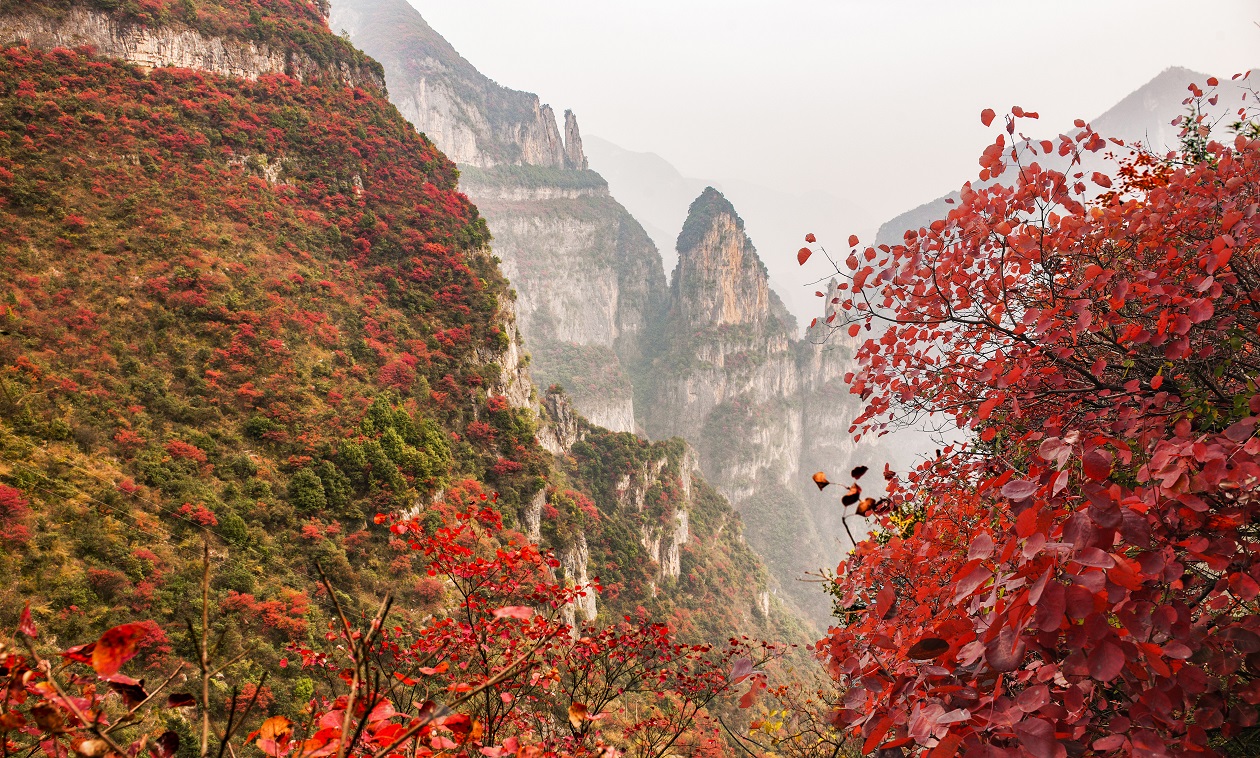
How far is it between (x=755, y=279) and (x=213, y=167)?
83.2 meters

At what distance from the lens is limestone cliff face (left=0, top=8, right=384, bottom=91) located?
1839 centimetres

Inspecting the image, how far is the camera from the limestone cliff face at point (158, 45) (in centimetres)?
1839

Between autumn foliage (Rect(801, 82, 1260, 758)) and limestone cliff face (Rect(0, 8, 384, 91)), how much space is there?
28.4 metres

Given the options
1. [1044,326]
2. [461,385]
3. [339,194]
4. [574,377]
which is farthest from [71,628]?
[574,377]

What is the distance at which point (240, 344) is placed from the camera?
49.5 feet

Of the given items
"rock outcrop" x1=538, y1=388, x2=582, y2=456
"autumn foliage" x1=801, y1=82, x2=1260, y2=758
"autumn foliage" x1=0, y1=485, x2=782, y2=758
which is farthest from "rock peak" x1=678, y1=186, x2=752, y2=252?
"autumn foliage" x1=801, y1=82, x2=1260, y2=758

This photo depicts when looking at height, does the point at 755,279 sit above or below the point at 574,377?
above

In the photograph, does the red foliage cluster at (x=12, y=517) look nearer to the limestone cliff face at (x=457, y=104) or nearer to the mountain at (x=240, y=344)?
the mountain at (x=240, y=344)

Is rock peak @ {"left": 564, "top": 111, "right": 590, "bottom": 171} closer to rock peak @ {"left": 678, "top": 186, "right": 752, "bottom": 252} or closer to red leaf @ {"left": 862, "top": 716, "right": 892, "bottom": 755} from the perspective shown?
rock peak @ {"left": 678, "top": 186, "right": 752, "bottom": 252}

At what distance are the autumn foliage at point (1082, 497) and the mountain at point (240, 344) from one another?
378cm

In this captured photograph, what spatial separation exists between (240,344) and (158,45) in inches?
634

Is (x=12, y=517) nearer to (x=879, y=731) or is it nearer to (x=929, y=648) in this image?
(x=879, y=731)

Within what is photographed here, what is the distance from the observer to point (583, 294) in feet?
322

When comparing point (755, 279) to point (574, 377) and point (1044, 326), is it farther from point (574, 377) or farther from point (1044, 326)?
point (1044, 326)
